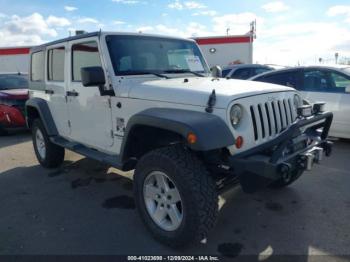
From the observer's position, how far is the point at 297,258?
3016mm

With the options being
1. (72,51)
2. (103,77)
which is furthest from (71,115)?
(103,77)

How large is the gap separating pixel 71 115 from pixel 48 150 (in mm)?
1103

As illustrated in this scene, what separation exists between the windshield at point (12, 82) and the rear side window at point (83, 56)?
614 cm

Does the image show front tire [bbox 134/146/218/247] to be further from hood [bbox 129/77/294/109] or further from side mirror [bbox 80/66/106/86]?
side mirror [bbox 80/66/106/86]

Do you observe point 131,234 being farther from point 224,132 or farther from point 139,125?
point 224,132

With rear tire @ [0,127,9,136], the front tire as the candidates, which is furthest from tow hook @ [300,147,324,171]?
rear tire @ [0,127,9,136]

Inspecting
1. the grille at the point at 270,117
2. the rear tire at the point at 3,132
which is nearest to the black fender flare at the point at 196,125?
the grille at the point at 270,117

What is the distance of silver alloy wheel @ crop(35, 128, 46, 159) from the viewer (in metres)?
5.81

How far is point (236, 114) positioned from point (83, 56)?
2.34 meters

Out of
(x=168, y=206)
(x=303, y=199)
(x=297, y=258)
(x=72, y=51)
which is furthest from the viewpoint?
(x=72, y=51)

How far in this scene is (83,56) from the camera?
443 centimetres

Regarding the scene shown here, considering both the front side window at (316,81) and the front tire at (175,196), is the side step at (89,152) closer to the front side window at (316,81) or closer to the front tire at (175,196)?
the front tire at (175,196)

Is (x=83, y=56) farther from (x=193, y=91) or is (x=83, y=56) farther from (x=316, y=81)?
(x=316, y=81)

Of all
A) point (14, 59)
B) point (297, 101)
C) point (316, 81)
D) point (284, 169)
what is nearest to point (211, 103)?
point (284, 169)
